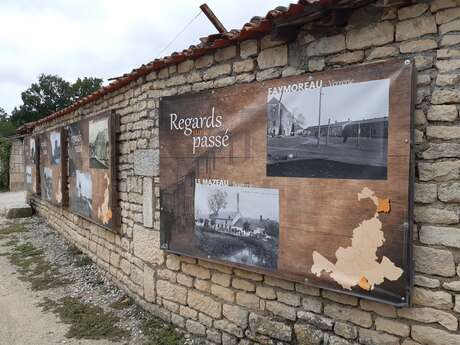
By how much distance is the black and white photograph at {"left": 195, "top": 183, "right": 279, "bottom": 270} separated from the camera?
120 inches

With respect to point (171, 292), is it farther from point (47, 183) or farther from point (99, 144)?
point (47, 183)

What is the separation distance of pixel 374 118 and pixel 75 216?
6475mm

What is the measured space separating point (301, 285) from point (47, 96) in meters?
38.5

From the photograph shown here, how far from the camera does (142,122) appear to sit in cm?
460

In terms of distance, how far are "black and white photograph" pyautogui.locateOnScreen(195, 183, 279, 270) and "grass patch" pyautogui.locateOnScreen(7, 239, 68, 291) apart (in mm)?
3157

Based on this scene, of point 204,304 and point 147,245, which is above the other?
point 147,245

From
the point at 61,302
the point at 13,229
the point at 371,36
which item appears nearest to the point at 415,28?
the point at 371,36

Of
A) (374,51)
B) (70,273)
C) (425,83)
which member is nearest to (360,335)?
(425,83)

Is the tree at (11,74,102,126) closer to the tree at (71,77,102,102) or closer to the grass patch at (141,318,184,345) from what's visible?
the tree at (71,77,102,102)

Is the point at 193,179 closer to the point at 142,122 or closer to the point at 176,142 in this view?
the point at 176,142

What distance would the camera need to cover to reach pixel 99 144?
5645 mm

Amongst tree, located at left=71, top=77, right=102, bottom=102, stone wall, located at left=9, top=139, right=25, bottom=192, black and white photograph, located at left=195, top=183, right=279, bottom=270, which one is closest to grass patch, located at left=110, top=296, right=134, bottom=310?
black and white photograph, located at left=195, top=183, right=279, bottom=270

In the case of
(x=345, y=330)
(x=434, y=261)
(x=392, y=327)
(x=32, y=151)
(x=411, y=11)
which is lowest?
(x=345, y=330)

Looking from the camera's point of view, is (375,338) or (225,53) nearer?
(375,338)
